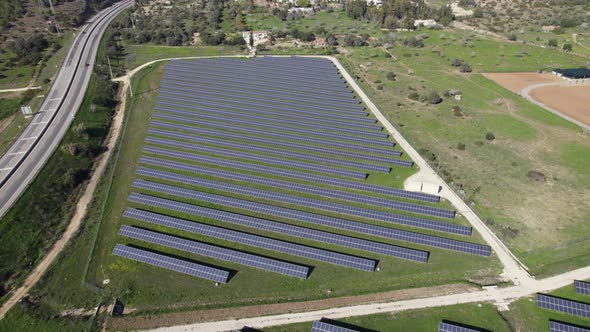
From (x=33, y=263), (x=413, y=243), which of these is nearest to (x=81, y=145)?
(x=33, y=263)

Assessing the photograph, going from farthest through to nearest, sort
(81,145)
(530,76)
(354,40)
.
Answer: (354,40) < (530,76) < (81,145)

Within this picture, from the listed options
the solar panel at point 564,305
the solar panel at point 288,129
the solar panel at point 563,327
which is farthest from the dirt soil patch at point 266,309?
the solar panel at point 288,129

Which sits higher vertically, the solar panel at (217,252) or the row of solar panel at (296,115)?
the row of solar panel at (296,115)

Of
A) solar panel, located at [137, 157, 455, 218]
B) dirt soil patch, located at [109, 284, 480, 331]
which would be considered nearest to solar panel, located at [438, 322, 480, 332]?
dirt soil patch, located at [109, 284, 480, 331]

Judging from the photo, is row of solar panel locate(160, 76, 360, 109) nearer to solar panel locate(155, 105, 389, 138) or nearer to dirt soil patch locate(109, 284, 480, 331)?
solar panel locate(155, 105, 389, 138)

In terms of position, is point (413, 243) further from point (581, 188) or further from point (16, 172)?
point (16, 172)

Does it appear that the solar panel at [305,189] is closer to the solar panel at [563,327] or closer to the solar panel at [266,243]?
the solar panel at [266,243]
